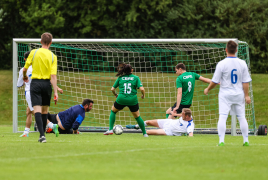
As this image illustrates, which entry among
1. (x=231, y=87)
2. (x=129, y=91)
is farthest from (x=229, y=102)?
(x=129, y=91)

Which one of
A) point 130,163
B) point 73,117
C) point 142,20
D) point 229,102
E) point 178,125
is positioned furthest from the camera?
point 142,20

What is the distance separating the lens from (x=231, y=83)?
6.85m

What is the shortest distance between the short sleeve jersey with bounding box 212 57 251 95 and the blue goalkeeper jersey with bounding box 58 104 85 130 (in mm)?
4424

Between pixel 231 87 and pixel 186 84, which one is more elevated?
pixel 186 84

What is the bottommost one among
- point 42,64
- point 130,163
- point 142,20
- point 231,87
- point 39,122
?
point 130,163

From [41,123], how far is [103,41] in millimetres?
4948

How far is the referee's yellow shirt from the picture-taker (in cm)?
751

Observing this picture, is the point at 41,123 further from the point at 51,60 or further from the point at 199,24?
the point at 199,24

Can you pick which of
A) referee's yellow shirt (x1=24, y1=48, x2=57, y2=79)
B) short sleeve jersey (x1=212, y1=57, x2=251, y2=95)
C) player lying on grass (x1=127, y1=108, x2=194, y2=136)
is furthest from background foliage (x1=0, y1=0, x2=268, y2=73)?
referee's yellow shirt (x1=24, y1=48, x2=57, y2=79)

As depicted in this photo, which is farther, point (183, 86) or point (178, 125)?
point (183, 86)

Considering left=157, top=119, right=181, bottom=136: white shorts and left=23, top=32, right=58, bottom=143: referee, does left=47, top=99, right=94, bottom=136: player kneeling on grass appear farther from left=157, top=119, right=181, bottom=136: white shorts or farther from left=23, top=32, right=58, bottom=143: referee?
left=23, top=32, right=58, bottom=143: referee

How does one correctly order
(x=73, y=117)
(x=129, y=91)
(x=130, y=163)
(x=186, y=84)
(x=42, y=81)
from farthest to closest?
(x=186, y=84) < (x=73, y=117) < (x=129, y=91) < (x=42, y=81) < (x=130, y=163)

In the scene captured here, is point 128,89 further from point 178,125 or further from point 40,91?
point 40,91

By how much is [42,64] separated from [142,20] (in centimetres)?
2699
